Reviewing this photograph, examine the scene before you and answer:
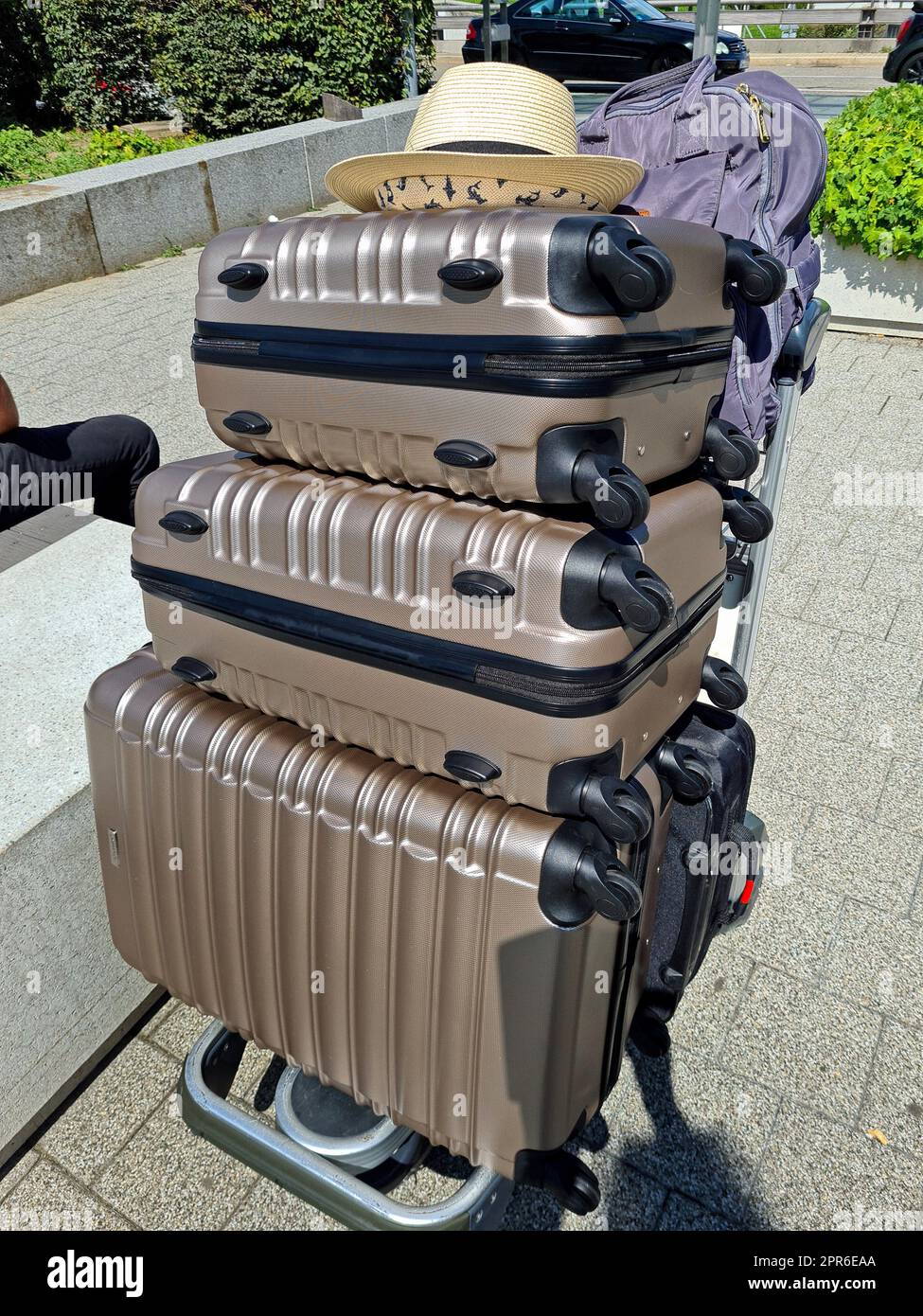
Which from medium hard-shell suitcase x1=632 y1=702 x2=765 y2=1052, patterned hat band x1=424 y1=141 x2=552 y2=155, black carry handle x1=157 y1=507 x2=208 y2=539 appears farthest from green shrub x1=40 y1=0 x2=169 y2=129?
medium hard-shell suitcase x1=632 y1=702 x2=765 y2=1052

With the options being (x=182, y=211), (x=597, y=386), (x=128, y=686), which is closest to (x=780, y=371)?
(x=597, y=386)

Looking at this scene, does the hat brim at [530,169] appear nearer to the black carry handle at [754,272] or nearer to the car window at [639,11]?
the black carry handle at [754,272]

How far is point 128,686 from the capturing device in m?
1.78

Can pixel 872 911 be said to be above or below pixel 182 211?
below

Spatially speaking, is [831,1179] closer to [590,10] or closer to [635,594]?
[635,594]

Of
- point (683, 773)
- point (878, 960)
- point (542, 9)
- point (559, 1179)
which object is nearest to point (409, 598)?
point (683, 773)

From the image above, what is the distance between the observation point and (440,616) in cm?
139

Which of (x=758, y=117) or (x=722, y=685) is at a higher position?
(x=758, y=117)

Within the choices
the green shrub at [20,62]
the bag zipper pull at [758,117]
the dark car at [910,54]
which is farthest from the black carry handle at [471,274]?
the dark car at [910,54]

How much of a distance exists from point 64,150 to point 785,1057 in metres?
10.5

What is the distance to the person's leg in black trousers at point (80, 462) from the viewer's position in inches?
112

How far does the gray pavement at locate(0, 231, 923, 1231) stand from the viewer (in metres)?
1.95
